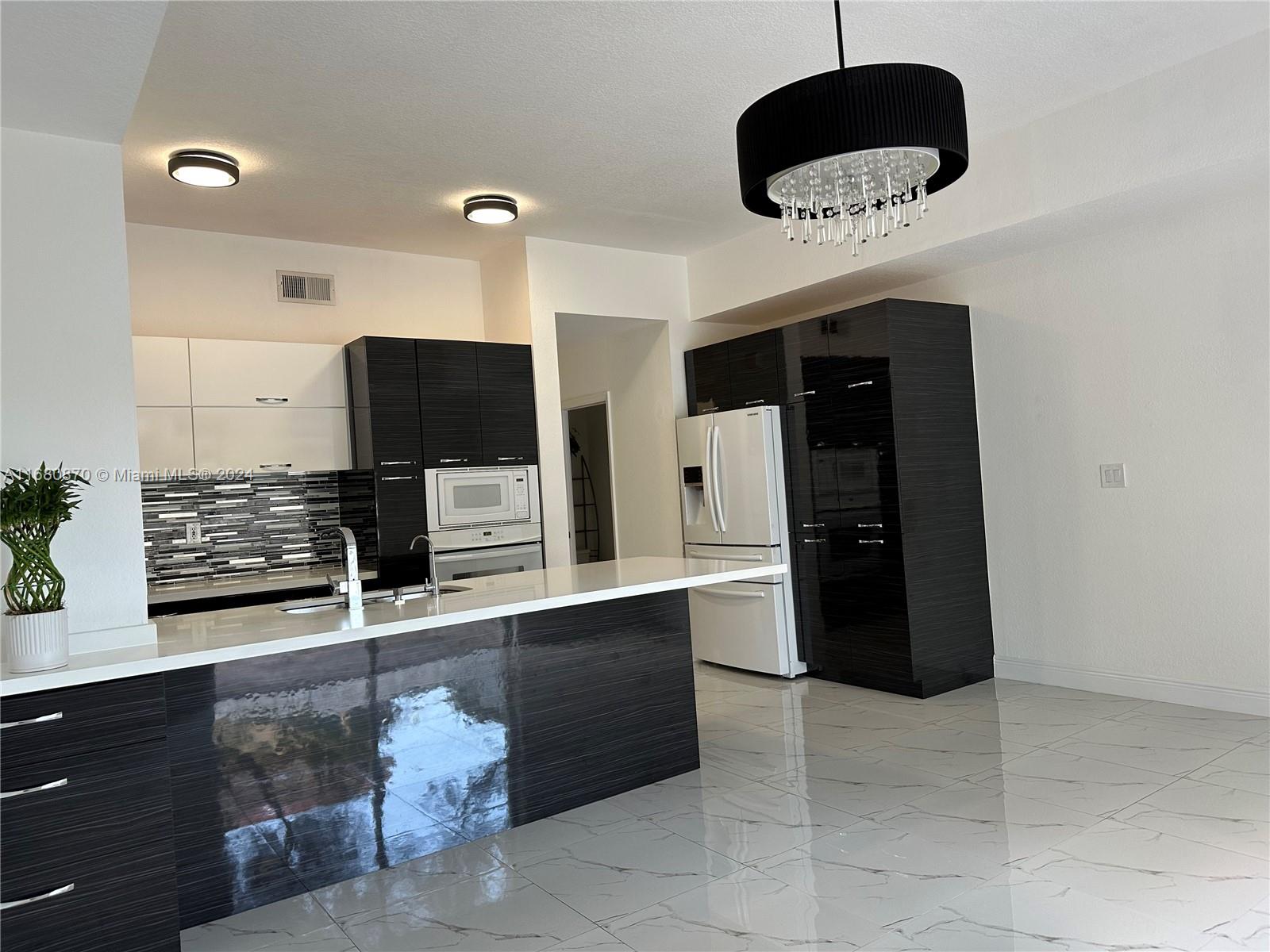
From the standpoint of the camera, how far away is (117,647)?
2582 millimetres

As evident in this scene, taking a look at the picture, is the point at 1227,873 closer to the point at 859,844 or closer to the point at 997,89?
the point at 859,844

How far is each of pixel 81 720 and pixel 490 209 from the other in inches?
131

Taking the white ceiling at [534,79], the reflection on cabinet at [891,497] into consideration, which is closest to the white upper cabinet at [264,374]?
the white ceiling at [534,79]

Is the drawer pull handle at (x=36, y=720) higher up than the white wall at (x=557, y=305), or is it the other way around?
the white wall at (x=557, y=305)

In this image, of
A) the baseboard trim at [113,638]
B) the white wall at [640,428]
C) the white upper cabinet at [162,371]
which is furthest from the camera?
the white wall at [640,428]

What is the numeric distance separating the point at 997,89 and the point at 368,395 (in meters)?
3.49

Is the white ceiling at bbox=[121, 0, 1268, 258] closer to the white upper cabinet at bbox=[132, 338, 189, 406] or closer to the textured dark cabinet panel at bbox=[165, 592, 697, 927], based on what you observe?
the white upper cabinet at bbox=[132, 338, 189, 406]

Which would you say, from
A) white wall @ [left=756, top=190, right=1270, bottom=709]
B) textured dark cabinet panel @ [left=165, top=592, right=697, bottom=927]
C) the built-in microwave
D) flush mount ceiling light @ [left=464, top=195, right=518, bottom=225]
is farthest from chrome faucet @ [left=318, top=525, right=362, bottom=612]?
white wall @ [left=756, top=190, right=1270, bottom=709]

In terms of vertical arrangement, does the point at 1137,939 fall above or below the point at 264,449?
below

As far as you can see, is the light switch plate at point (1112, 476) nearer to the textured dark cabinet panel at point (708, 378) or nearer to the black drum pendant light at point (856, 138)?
the textured dark cabinet panel at point (708, 378)

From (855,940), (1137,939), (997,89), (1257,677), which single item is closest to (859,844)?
(855,940)

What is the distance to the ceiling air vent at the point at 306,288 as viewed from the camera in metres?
5.31

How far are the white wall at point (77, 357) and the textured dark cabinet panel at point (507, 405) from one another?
262 centimetres

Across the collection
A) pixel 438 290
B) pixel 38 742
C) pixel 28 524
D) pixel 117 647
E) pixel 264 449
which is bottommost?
pixel 38 742
